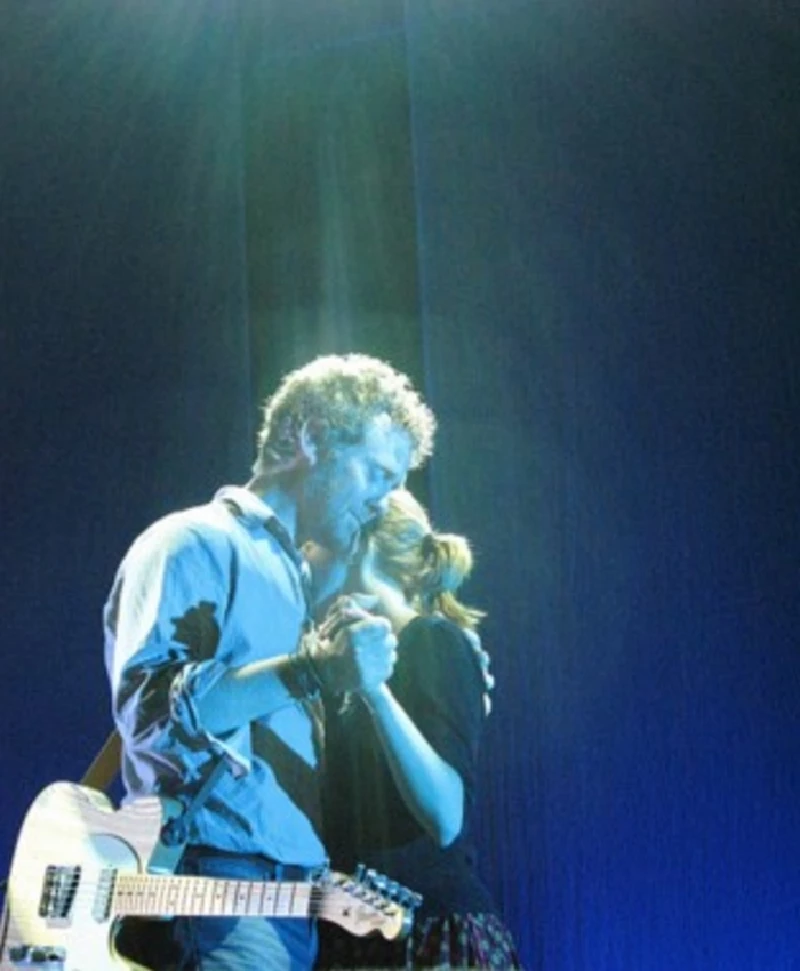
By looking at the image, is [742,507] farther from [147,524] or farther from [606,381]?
[147,524]

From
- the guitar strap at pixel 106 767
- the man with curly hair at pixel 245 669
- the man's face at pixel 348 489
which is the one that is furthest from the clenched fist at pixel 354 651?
the guitar strap at pixel 106 767

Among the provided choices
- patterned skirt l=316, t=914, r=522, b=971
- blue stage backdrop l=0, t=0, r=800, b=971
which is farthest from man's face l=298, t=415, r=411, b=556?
patterned skirt l=316, t=914, r=522, b=971

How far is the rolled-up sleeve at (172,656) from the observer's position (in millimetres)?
2316

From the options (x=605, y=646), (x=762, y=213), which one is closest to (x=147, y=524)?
(x=605, y=646)

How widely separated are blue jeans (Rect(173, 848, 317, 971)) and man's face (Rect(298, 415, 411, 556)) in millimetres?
675

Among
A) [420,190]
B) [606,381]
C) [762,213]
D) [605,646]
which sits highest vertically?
[420,190]

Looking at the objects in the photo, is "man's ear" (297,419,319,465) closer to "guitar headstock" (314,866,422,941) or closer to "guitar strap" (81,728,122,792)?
"guitar strap" (81,728,122,792)

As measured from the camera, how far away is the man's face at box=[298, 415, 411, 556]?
260 cm

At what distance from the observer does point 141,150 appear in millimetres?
3475

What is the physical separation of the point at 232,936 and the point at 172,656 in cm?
51

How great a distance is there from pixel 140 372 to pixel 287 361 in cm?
42

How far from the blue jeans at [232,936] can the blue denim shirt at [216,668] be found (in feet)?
0.12

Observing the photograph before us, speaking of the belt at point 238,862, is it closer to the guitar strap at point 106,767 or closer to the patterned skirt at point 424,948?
the patterned skirt at point 424,948

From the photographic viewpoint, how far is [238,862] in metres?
2.25
